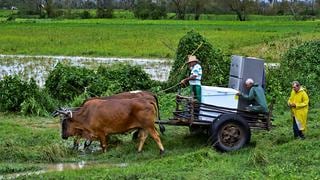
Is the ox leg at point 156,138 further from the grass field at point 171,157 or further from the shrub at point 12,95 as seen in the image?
the shrub at point 12,95

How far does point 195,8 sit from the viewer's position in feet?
309

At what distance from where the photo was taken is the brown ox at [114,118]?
1330 centimetres

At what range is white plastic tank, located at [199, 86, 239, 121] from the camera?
44.7ft

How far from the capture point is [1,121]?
1706cm

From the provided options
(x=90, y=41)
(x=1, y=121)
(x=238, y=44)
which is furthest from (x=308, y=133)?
(x=90, y=41)

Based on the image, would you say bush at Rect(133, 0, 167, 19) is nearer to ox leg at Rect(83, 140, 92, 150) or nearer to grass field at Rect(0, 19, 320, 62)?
grass field at Rect(0, 19, 320, 62)

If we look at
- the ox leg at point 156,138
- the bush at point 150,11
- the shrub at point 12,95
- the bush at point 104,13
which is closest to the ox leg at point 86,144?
the ox leg at point 156,138

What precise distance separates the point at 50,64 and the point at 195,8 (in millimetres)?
63953

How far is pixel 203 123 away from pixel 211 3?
84.5 m

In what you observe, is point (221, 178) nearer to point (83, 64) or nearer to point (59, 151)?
point (59, 151)

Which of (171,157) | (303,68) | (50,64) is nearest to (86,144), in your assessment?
(171,157)

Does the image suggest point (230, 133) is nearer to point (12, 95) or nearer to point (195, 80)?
point (195, 80)

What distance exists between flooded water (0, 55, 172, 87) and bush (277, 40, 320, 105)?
6.67 metres

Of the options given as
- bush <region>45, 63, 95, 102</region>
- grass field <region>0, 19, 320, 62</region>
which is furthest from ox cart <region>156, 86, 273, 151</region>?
grass field <region>0, 19, 320, 62</region>
